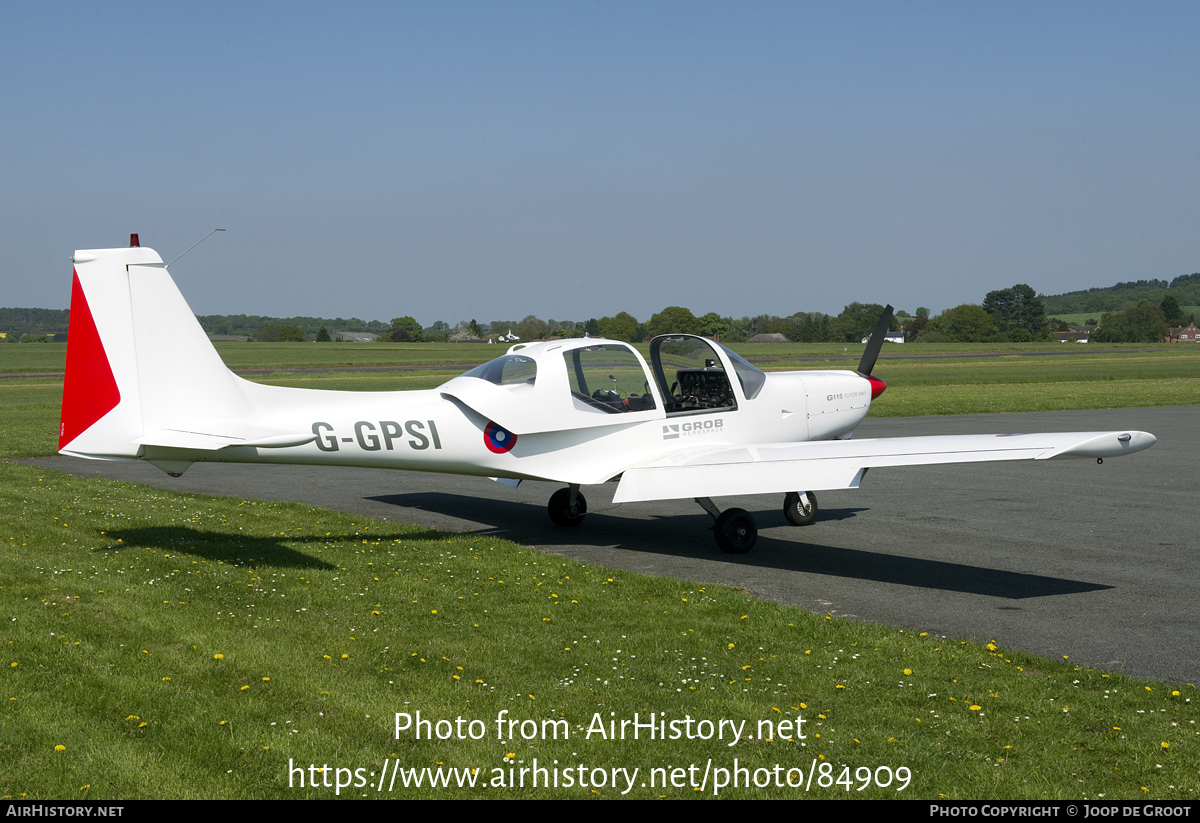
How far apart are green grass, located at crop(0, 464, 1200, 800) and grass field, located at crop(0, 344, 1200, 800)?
0.02m

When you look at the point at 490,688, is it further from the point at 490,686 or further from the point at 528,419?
the point at 528,419

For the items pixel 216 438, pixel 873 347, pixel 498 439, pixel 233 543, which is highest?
pixel 873 347

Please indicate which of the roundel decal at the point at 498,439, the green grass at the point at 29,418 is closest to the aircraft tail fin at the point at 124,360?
the roundel decal at the point at 498,439

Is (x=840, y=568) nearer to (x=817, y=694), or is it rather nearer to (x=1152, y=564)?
(x=1152, y=564)

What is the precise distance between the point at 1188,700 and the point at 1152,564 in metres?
4.21

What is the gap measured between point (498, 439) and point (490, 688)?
461 centimetres

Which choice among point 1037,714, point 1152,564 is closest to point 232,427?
point 1037,714

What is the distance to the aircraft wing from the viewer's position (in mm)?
8945

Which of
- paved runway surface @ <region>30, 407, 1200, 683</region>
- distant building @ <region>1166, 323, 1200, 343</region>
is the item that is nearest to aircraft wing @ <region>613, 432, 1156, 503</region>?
paved runway surface @ <region>30, 407, 1200, 683</region>

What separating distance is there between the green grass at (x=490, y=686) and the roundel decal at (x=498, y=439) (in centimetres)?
144

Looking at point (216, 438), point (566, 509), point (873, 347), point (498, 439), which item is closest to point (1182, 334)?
point (873, 347)

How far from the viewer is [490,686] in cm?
583

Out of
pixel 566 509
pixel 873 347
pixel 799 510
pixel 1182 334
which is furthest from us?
pixel 1182 334

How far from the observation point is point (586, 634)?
6977mm
